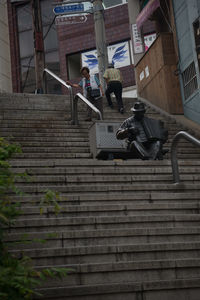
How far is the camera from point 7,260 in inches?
162

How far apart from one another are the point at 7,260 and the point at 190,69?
12276 mm

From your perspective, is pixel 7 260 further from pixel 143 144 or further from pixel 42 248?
pixel 143 144

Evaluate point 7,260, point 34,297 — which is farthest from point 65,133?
point 7,260

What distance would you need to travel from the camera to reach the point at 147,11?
18.1 meters

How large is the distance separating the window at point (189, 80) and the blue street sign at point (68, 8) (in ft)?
14.5

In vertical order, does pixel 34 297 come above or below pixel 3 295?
below

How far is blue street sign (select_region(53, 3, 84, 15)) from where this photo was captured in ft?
59.7

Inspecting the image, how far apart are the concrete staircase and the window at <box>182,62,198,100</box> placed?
577 centimetres

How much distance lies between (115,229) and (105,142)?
508cm

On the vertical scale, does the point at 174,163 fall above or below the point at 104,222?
above

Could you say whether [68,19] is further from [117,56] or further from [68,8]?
[117,56]

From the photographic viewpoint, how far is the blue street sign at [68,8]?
18188 mm

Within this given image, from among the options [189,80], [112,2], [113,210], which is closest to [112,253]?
[113,210]

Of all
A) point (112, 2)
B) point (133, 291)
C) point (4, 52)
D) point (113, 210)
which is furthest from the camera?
point (4, 52)
